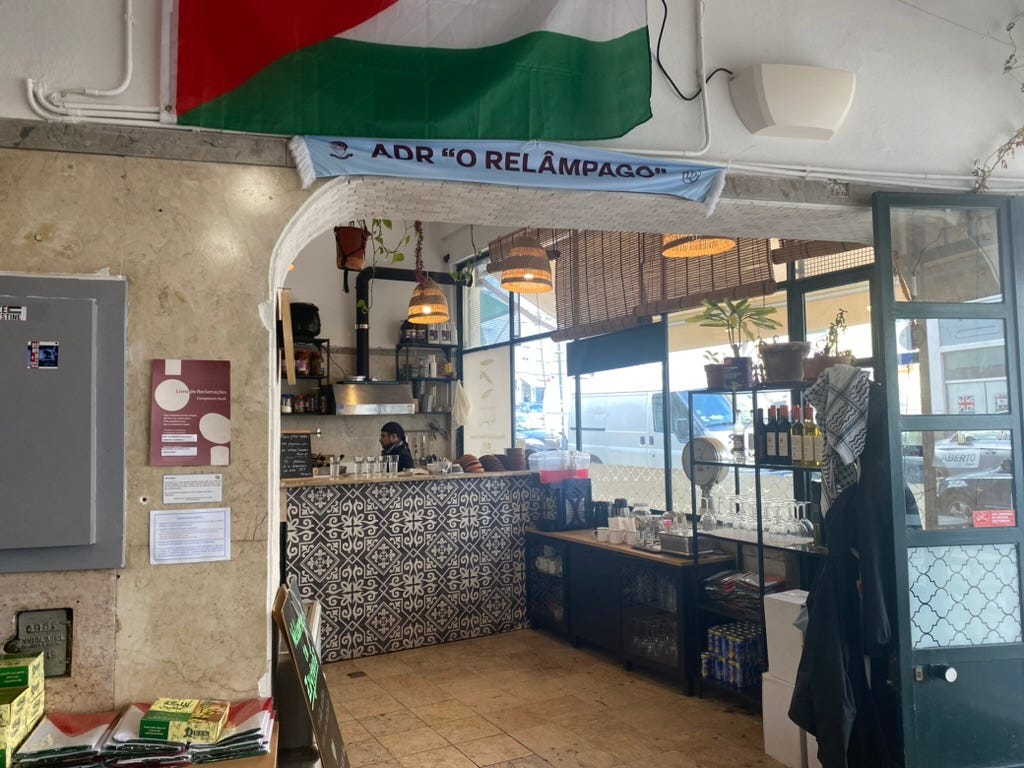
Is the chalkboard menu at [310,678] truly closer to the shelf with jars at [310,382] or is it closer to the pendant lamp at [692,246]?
the pendant lamp at [692,246]

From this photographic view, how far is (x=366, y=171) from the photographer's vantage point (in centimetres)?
262

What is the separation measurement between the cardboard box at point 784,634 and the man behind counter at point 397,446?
3925 mm

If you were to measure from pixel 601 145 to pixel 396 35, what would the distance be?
859 millimetres

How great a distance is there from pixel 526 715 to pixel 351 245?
4.02 metres

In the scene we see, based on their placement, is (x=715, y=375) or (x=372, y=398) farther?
(x=372, y=398)

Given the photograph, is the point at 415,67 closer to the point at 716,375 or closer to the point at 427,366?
the point at 716,375

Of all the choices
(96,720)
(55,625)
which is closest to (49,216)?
(55,625)

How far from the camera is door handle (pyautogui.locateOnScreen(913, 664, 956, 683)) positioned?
123 inches

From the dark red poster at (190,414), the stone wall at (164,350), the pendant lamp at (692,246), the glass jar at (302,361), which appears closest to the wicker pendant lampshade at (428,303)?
→ the glass jar at (302,361)

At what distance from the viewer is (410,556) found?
5992 millimetres

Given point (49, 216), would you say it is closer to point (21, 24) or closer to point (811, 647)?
point (21, 24)

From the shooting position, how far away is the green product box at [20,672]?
212cm

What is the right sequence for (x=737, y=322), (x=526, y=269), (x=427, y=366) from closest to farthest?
(x=737, y=322), (x=526, y=269), (x=427, y=366)

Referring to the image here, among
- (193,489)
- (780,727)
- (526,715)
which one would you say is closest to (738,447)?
(780,727)
